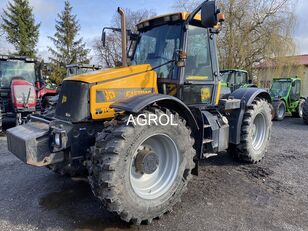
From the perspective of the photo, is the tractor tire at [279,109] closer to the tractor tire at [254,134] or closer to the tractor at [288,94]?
the tractor at [288,94]

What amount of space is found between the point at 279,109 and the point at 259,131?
771 centimetres

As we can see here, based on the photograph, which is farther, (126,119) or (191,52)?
(191,52)

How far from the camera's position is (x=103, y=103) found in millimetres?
3457

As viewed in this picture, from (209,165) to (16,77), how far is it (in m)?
8.40

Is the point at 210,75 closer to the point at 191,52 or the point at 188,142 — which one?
the point at 191,52

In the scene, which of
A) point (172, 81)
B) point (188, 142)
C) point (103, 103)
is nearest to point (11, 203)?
point (103, 103)

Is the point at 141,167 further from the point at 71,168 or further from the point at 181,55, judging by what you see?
the point at 181,55

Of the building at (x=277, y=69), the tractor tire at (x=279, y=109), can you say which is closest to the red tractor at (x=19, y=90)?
the tractor tire at (x=279, y=109)

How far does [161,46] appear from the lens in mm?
4172

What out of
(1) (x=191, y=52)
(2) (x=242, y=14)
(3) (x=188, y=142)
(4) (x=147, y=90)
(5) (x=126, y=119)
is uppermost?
(2) (x=242, y=14)

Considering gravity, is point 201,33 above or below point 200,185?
above

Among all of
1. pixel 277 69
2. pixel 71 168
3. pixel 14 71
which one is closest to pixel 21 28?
pixel 14 71

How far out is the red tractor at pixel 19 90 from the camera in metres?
9.05

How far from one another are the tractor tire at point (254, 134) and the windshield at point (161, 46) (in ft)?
6.59
